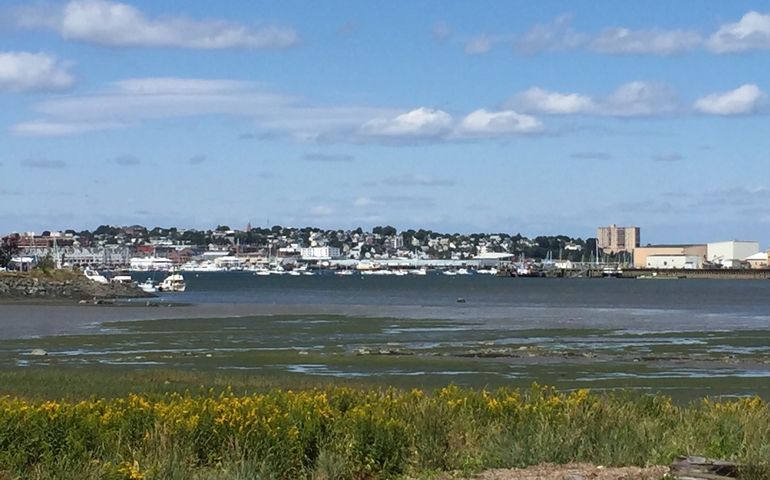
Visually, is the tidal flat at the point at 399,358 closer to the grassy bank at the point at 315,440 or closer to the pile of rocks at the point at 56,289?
the grassy bank at the point at 315,440

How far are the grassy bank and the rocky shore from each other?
350 feet

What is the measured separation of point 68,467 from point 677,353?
4044 centimetres

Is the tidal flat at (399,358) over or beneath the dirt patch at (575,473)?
beneath

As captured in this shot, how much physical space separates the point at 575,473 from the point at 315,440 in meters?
3.54

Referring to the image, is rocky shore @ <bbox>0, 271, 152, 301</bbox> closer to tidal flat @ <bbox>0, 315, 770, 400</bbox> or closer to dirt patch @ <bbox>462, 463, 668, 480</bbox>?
tidal flat @ <bbox>0, 315, 770, 400</bbox>

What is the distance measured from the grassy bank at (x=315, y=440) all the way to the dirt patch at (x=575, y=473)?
0.35 meters

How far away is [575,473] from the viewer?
1603 centimetres

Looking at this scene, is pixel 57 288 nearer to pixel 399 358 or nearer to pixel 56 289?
pixel 56 289

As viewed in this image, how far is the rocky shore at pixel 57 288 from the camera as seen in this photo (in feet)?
422

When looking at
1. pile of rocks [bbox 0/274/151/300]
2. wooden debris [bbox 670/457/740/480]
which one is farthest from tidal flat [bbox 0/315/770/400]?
pile of rocks [bbox 0/274/151/300]

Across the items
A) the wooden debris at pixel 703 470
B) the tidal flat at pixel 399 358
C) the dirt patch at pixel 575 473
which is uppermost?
the wooden debris at pixel 703 470

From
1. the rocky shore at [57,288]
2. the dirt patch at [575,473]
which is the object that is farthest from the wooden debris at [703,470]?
the rocky shore at [57,288]

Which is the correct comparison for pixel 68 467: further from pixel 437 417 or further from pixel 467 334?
pixel 467 334

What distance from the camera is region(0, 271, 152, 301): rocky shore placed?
422ft
